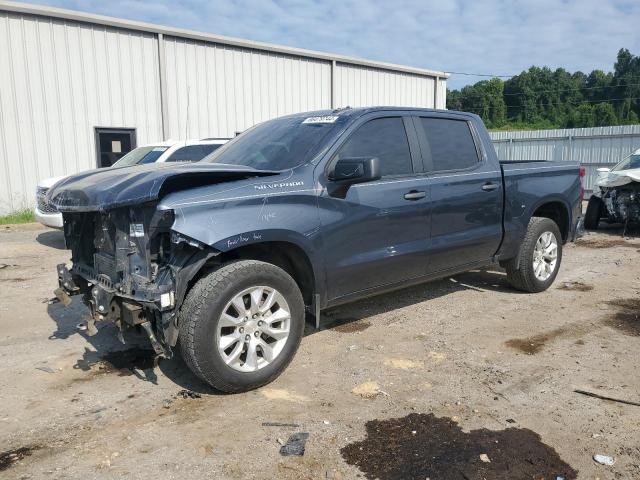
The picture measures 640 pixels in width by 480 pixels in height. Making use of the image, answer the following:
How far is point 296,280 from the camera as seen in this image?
4.14 meters

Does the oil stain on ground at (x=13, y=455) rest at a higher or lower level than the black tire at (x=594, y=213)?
lower

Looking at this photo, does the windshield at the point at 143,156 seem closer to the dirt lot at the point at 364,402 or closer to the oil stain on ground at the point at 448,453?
the dirt lot at the point at 364,402

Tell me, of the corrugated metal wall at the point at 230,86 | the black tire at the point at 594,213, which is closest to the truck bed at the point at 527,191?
the black tire at the point at 594,213

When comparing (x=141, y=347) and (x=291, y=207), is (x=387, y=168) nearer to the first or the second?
(x=291, y=207)

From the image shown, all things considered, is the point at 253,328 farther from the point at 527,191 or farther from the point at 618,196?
the point at 618,196

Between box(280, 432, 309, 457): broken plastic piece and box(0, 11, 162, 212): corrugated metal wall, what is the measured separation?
12601 mm

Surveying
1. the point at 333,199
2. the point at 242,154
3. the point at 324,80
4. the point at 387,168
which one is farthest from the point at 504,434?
the point at 324,80

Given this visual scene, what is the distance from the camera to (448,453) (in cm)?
293

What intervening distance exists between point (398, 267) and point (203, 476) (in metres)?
2.41

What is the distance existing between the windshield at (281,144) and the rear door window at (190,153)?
4705mm

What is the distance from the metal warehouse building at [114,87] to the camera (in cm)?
1291

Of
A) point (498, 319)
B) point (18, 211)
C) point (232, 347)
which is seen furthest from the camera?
point (18, 211)

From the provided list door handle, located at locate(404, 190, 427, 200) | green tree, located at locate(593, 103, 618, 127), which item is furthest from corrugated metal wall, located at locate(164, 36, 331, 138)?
green tree, located at locate(593, 103, 618, 127)

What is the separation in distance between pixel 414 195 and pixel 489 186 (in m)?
1.11
